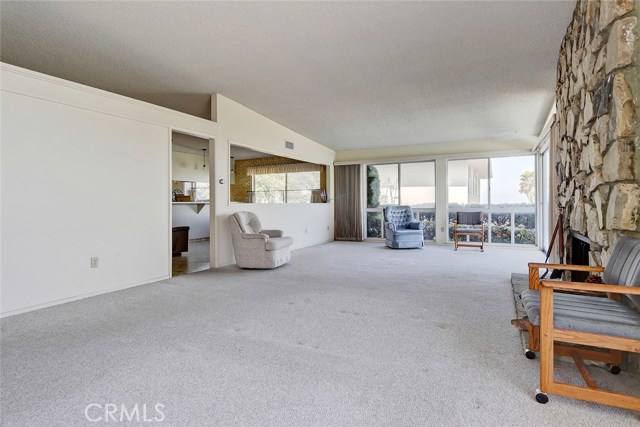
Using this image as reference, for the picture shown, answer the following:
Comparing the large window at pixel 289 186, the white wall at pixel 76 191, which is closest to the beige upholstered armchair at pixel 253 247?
the white wall at pixel 76 191

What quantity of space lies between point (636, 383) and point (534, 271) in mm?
731

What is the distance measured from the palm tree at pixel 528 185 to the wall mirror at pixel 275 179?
4.55 metres

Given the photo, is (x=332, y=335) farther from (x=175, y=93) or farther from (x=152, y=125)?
(x=175, y=93)

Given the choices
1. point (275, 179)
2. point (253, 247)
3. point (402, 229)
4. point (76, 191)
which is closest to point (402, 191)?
point (402, 229)

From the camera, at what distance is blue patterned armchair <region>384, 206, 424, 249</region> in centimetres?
685

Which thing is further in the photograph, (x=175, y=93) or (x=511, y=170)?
(x=511, y=170)

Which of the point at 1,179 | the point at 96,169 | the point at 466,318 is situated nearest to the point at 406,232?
the point at 466,318

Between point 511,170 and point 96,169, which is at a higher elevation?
point 511,170

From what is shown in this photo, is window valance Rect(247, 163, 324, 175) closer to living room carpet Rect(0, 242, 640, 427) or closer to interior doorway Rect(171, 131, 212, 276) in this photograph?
interior doorway Rect(171, 131, 212, 276)

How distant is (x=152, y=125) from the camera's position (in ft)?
13.0

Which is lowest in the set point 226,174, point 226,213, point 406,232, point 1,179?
point 406,232

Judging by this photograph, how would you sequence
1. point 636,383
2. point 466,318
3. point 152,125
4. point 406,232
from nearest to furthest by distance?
point 636,383 → point 466,318 → point 152,125 → point 406,232

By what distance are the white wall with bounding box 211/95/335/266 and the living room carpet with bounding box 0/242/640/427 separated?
5.71ft

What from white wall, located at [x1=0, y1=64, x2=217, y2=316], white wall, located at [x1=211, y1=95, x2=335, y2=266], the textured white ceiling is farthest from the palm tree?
white wall, located at [x1=0, y1=64, x2=217, y2=316]
